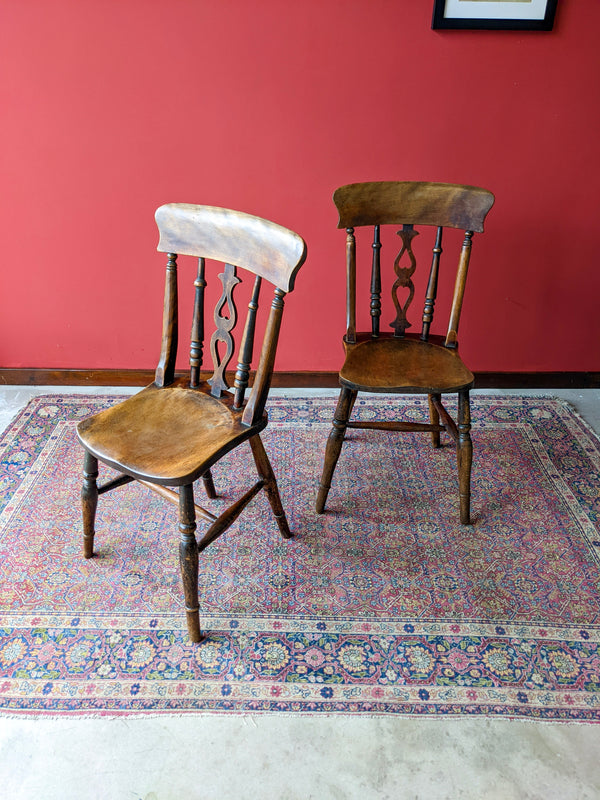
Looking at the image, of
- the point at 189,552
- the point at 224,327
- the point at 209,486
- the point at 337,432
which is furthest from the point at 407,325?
the point at 189,552

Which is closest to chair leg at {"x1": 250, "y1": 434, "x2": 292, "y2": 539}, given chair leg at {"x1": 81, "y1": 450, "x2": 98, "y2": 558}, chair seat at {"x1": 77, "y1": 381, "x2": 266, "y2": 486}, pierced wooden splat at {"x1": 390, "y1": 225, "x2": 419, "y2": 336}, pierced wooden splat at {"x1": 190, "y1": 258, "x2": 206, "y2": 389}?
chair seat at {"x1": 77, "y1": 381, "x2": 266, "y2": 486}

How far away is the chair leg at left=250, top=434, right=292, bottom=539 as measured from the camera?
1.90m

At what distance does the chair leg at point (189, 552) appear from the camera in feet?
5.29

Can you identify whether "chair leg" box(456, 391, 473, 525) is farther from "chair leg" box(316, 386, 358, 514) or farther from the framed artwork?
the framed artwork

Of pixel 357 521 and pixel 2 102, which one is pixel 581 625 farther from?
pixel 2 102

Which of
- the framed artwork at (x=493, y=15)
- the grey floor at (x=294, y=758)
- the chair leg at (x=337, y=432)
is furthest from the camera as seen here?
the framed artwork at (x=493, y=15)

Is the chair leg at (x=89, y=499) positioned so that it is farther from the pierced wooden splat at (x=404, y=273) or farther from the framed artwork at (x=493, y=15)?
the framed artwork at (x=493, y=15)

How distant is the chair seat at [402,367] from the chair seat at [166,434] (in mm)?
407

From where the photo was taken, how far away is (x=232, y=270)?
1774 millimetres

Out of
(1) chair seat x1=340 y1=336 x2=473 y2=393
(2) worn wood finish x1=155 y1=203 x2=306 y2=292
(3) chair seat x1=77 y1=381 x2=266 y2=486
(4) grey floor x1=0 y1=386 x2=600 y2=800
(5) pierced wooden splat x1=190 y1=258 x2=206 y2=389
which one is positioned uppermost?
(2) worn wood finish x1=155 y1=203 x2=306 y2=292

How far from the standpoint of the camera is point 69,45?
2.43 m

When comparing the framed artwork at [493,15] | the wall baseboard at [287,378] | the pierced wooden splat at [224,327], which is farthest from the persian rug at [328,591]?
the framed artwork at [493,15]

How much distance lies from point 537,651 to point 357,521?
70 cm

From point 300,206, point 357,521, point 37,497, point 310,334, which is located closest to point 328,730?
point 357,521
